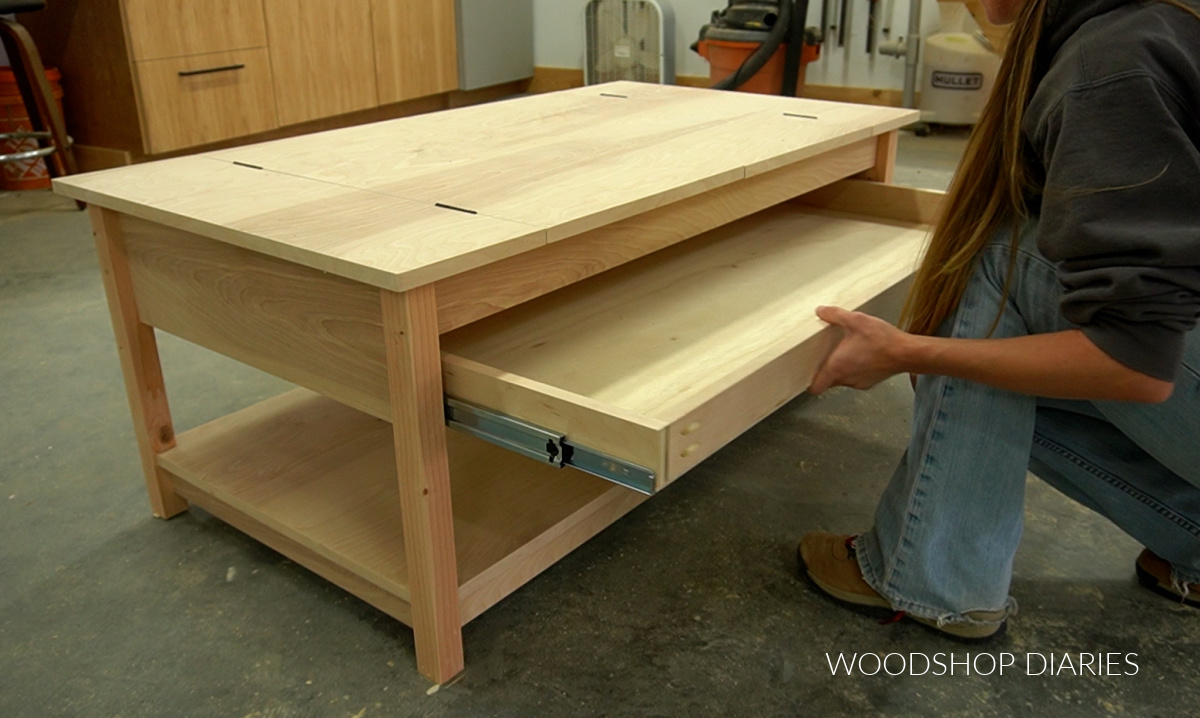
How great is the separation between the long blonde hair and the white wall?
2.93 metres

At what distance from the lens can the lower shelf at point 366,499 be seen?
3.62 feet

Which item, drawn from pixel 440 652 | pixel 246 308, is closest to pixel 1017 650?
pixel 440 652

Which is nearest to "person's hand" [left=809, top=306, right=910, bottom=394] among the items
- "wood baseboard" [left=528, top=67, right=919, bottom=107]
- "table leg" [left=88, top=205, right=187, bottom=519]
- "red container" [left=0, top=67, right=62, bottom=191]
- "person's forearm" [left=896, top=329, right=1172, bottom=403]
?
"person's forearm" [left=896, top=329, right=1172, bottom=403]

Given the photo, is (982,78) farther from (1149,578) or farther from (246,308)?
(246,308)

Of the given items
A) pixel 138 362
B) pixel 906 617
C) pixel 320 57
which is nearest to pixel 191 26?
pixel 320 57

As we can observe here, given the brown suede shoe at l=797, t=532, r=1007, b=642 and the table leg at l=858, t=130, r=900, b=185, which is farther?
the table leg at l=858, t=130, r=900, b=185

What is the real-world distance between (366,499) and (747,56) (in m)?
2.77

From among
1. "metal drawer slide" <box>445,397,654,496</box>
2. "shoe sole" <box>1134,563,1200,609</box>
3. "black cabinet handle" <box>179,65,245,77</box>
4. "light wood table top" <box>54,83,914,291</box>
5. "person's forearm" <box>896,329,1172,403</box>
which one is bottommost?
"shoe sole" <box>1134,563,1200,609</box>

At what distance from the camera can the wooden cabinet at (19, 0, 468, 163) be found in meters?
2.81

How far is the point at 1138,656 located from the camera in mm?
1104

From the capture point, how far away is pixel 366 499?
1.22m

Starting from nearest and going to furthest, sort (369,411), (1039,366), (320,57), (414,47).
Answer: (1039,366) → (369,411) → (320,57) → (414,47)

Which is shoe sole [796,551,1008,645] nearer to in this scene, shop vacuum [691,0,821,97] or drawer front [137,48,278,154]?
drawer front [137,48,278,154]

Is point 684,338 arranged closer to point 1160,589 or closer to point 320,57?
point 1160,589
